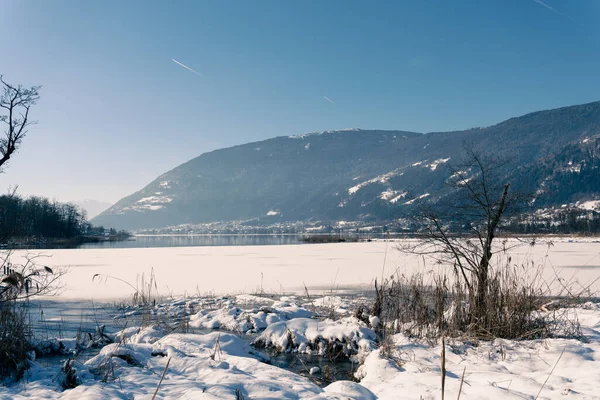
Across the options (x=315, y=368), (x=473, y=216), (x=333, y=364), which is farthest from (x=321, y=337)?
(x=473, y=216)

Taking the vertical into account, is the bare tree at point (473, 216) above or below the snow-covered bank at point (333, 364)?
above

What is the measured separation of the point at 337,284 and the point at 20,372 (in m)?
12.6

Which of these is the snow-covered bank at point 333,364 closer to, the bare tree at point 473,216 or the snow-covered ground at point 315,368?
the snow-covered ground at point 315,368

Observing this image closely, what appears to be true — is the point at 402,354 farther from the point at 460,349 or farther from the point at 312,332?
the point at 312,332

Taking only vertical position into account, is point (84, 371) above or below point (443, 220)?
below

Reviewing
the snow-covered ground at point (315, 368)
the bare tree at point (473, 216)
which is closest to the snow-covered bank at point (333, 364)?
the snow-covered ground at point (315, 368)

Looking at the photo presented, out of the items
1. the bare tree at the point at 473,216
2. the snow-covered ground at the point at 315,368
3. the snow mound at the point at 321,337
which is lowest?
the snow mound at the point at 321,337

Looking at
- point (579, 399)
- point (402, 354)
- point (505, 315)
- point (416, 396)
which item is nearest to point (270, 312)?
point (402, 354)

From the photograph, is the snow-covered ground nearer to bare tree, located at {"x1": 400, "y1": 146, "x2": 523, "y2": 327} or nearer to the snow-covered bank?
the snow-covered bank

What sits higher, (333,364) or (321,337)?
(321,337)

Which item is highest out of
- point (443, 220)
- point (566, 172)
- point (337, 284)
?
point (566, 172)

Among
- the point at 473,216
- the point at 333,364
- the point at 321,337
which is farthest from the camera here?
the point at 473,216

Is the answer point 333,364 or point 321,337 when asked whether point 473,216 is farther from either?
point 333,364

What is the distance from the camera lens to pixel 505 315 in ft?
21.3
